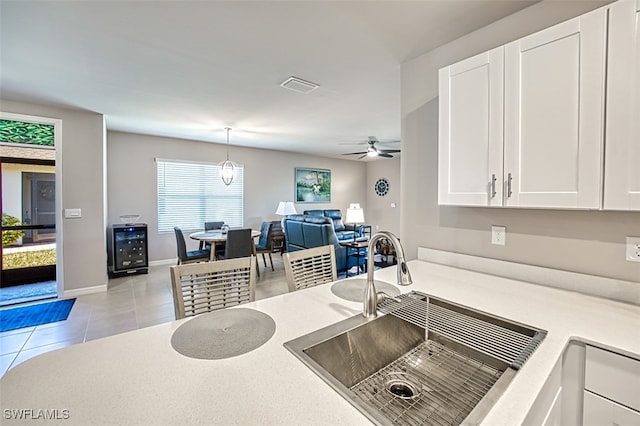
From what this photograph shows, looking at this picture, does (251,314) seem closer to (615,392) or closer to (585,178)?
(615,392)

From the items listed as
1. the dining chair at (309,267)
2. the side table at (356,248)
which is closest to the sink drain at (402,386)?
the dining chair at (309,267)

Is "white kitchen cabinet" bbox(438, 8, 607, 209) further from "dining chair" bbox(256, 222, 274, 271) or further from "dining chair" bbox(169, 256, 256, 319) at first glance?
"dining chair" bbox(256, 222, 274, 271)

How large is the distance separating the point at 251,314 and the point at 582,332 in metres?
1.27

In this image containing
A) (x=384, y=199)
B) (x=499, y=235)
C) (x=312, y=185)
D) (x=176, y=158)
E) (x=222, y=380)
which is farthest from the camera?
(x=384, y=199)

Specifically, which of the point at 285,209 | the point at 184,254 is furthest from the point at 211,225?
the point at 285,209

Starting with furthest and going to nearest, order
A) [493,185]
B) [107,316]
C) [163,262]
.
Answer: [163,262]
[107,316]
[493,185]

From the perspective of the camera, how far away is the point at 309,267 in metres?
1.85

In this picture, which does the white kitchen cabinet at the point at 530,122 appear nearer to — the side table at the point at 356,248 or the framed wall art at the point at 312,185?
the side table at the point at 356,248

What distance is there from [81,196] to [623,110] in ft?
17.4

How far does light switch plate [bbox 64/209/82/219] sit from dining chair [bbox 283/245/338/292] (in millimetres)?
3755

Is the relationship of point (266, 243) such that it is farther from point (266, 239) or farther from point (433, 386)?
point (433, 386)

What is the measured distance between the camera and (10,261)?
14.0 ft

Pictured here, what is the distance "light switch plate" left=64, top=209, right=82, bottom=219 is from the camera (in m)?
3.79

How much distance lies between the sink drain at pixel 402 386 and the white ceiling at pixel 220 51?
1.99 m
